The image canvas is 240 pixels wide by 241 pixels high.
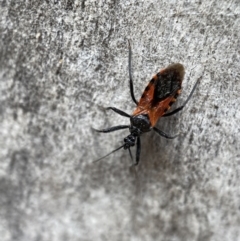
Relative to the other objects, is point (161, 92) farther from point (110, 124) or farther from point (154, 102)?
point (110, 124)

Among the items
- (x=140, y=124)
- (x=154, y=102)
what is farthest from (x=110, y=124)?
(x=154, y=102)

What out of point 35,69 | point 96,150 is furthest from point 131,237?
point 35,69

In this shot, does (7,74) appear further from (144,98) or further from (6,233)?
(6,233)

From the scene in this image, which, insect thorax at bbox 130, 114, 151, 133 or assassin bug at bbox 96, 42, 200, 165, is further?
insect thorax at bbox 130, 114, 151, 133

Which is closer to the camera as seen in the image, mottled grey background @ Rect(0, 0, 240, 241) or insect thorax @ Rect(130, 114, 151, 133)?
mottled grey background @ Rect(0, 0, 240, 241)

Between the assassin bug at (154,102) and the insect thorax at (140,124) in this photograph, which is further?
the insect thorax at (140,124)
